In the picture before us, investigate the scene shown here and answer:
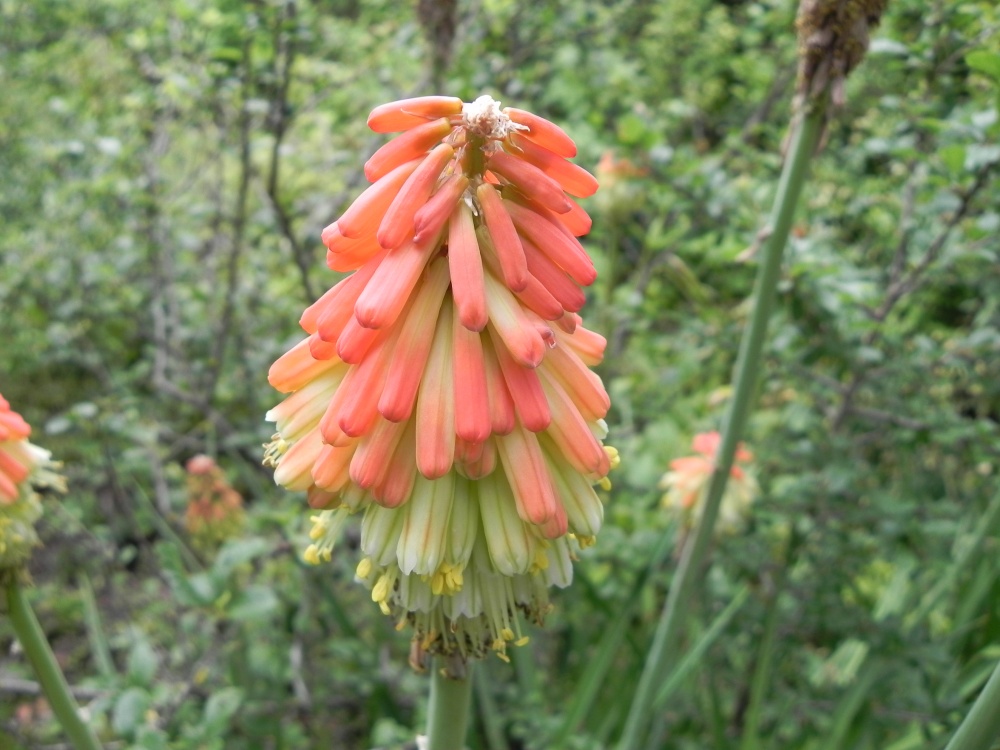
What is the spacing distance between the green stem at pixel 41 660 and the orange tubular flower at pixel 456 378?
66cm

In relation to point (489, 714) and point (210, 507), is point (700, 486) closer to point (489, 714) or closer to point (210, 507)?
point (489, 714)

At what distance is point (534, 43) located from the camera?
421 centimetres

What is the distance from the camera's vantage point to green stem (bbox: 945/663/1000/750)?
1187 millimetres

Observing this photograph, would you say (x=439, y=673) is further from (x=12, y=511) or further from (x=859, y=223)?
(x=859, y=223)

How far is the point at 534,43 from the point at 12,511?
3471 mm

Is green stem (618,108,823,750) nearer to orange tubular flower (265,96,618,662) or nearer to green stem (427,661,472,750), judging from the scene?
orange tubular flower (265,96,618,662)

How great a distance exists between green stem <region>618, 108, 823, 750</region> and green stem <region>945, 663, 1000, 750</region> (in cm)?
84

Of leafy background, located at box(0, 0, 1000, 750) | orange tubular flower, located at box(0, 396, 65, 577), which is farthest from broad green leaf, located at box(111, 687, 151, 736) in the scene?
orange tubular flower, located at box(0, 396, 65, 577)

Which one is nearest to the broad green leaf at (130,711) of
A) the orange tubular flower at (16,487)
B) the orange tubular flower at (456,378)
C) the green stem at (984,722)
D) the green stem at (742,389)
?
the orange tubular flower at (16,487)

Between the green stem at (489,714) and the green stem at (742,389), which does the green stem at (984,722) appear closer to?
the green stem at (742,389)

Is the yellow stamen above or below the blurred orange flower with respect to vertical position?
above

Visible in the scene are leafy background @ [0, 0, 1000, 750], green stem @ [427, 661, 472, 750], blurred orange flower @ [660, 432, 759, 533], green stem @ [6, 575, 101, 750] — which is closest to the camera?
green stem @ [427, 661, 472, 750]

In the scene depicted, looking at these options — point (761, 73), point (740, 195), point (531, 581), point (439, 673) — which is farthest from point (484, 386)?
point (761, 73)

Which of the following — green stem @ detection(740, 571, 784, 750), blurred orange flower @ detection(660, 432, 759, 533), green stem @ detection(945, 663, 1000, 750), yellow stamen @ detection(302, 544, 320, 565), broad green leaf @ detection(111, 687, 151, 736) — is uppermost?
yellow stamen @ detection(302, 544, 320, 565)
